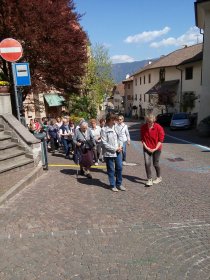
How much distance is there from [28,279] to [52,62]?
11.6 m

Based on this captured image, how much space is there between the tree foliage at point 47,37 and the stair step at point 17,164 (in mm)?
6737

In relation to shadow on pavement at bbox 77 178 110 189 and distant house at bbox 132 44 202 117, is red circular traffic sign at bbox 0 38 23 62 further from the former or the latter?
distant house at bbox 132 44 202 117

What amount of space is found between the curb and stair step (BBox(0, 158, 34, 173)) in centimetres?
27

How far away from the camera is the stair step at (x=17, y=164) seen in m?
7.61

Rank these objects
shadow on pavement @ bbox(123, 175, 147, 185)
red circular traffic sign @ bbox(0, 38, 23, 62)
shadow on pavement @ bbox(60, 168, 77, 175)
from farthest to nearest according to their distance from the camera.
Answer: shadow on pavement @ bbox(60, 168, 77, 175) < red circular traffic sign @ bbox(0, 38, 23, 62) < shadow on pavement @ bbox(123, 175, 147, 185)

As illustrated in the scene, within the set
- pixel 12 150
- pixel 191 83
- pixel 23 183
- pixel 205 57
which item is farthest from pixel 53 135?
pixel 191 83

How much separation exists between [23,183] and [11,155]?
1364 mm

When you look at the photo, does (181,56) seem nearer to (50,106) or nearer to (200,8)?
(200,8)

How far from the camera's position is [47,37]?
13.7m

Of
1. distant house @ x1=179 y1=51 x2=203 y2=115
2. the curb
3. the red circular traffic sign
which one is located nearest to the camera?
the curb

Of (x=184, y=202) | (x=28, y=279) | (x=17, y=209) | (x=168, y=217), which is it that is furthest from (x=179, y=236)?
(x=17, y=209)

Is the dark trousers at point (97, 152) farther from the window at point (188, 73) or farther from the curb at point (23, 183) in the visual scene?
the window at point (188, 73)

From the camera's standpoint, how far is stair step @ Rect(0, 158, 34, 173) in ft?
25.0

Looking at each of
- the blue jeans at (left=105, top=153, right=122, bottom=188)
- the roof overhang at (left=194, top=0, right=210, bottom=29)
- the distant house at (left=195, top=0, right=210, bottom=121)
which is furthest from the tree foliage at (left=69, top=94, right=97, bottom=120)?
the blue jeans at (left=105, top=153, right=122, bottom=188)
